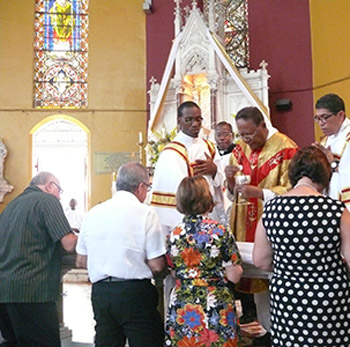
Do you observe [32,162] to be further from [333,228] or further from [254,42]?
[333,228]

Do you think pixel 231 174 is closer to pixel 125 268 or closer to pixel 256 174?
pixel 256 174

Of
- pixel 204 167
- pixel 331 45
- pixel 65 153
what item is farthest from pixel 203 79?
pixel 204 167

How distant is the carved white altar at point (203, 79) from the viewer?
28.6 feet

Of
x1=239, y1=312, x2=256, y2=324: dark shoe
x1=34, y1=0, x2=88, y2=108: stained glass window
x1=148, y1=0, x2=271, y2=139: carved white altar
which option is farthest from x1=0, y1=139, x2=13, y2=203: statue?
x1=239, y1=312, x2=256, y2=324: dark shoe

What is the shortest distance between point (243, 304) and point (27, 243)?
1937mm

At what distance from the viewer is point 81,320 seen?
4305 millimetres

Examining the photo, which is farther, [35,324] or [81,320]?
[81,320]

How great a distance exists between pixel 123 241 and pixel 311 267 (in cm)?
88

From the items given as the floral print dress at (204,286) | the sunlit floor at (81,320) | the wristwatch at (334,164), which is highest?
the wristwatch at (334,164)

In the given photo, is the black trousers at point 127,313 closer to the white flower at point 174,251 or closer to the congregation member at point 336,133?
the white flower at point 174,251

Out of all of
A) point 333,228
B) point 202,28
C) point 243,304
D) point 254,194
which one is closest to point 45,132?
point 202,28

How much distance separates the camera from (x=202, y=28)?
351 inches

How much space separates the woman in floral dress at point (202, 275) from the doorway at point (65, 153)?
8.69 m

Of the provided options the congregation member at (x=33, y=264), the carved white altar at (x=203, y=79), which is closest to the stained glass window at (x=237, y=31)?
the carved white altar at (x=203, y=79)
